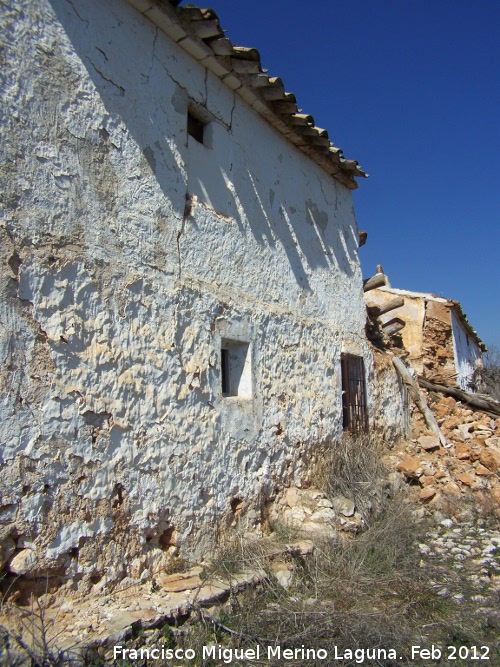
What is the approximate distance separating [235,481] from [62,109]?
328 cm

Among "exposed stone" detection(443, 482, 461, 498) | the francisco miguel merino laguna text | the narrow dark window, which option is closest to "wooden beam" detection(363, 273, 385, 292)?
→ "exposed stone" detection(443, 482, 461, 498)

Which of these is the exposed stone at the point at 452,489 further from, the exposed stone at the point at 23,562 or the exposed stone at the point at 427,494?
the exposed stone at the point at 23,562

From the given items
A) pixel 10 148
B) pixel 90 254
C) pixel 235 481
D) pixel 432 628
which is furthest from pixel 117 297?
pixel 432 628

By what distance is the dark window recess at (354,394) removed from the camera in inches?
277

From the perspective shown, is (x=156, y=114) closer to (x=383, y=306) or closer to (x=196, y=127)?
(x=196, y=127)

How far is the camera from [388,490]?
6328 mm

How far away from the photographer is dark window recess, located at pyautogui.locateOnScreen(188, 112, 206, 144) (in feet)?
16.6

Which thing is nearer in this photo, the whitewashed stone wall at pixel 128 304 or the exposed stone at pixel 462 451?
the whitewashed stone wall at pixel 128 304

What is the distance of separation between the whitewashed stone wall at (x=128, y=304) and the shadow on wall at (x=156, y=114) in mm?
17

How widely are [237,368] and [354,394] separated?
104 inches

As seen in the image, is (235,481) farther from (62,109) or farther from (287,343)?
(62,109)

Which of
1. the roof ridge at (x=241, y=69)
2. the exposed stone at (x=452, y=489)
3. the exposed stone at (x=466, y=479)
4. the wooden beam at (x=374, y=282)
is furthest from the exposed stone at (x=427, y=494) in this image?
the roof ridge at (x=241, y=69)

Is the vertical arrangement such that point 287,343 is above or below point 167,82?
below

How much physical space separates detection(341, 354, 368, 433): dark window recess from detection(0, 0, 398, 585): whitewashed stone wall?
1.29 metres
